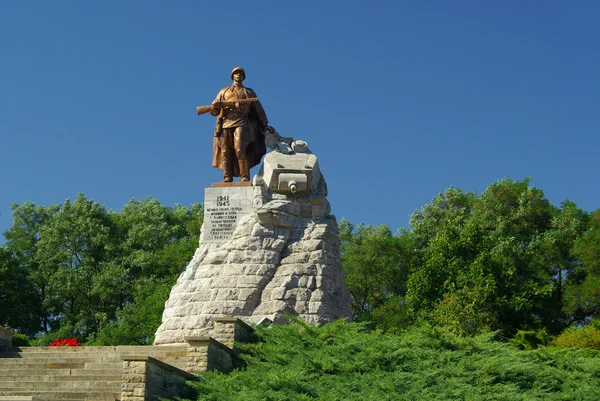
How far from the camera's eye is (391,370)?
1489 cm

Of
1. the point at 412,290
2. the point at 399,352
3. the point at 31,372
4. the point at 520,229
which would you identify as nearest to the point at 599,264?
the point at 520,229

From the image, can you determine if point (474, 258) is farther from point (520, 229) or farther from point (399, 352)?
point (399, 352)

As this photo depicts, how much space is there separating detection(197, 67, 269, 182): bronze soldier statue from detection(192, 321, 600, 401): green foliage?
6168 millimetres

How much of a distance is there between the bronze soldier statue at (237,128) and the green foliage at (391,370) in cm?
617

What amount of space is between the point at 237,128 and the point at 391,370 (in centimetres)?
881

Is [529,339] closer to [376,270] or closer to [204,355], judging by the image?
[204,355]

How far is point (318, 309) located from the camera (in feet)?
62.8

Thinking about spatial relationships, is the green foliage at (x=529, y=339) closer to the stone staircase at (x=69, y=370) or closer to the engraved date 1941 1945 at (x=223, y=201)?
the engraved date 1941 1945 at (x=223, y=201)

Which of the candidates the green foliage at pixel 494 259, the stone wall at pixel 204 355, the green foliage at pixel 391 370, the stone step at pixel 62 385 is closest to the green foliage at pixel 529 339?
the green foliage at pixel 494 259

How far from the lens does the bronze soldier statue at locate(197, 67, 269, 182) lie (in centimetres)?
2195

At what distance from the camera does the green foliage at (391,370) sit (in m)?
13.8

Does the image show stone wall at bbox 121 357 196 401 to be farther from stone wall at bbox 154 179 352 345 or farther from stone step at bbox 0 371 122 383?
Answer: stone wall at bbox 154 179 352 345

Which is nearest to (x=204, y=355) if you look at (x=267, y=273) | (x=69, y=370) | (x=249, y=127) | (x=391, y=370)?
(x=69, y=370)

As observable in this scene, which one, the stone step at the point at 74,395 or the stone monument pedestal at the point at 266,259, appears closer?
the stone step at the point at 74,395
